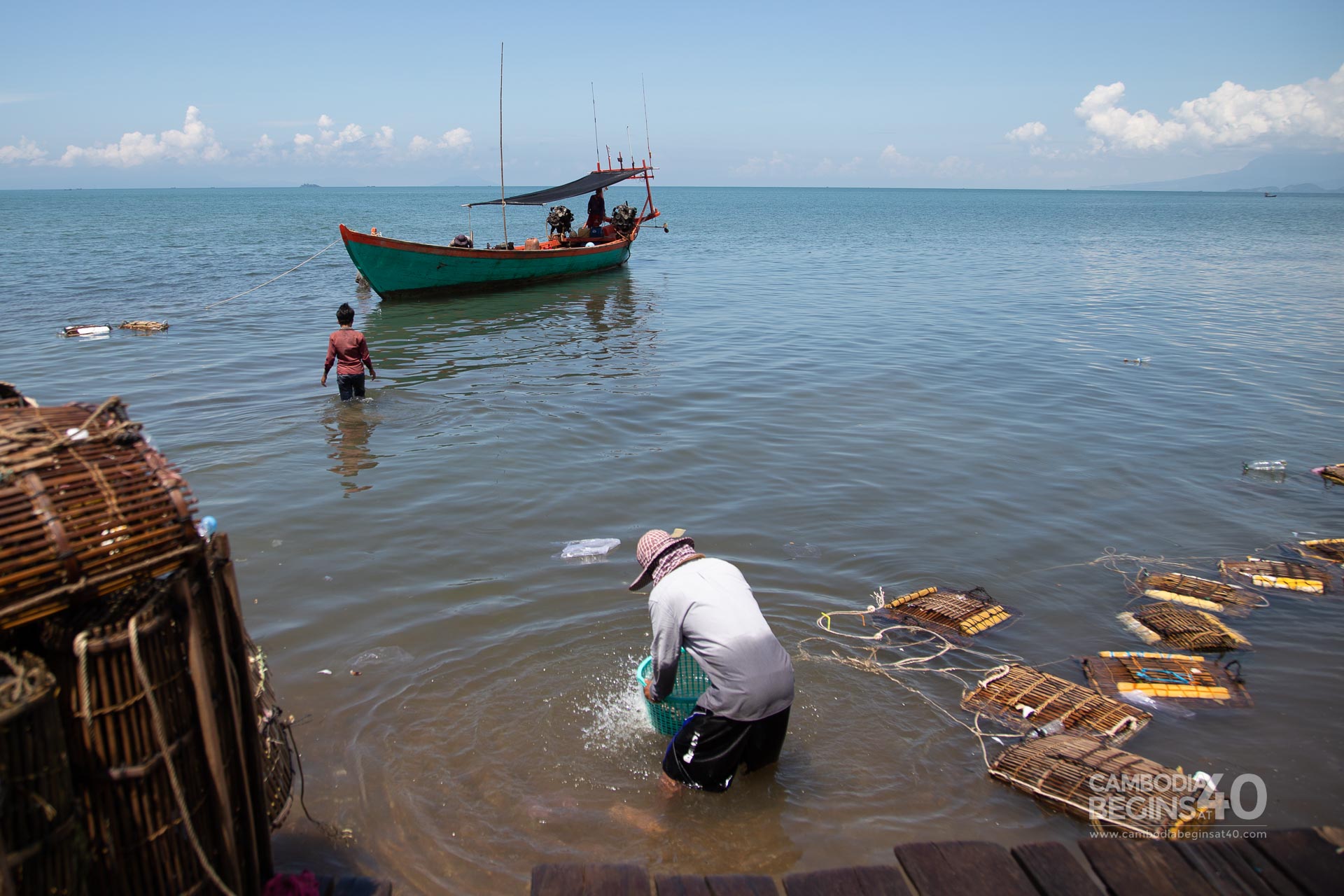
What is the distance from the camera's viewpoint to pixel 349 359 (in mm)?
11531

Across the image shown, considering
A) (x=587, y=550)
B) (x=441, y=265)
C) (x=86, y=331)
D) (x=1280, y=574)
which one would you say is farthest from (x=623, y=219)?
(x=1280, y=574)

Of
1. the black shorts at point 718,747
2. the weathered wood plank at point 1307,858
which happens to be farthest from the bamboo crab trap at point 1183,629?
the black shorts at point 718,747

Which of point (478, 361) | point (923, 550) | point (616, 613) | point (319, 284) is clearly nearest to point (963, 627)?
point (923, 550)

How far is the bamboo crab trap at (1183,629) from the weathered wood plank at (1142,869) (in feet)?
9.45

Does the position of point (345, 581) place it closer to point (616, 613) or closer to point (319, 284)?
point (616, 613)

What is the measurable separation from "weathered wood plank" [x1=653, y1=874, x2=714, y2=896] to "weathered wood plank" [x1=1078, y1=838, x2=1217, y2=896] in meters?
1.62

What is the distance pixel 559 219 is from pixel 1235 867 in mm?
25073

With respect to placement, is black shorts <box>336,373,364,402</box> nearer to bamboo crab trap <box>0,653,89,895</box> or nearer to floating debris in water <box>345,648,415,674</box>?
floating debris in water <box>345,648,415,674</box>

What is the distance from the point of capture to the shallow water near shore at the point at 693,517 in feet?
14.6

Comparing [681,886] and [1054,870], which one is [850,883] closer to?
[681,886]

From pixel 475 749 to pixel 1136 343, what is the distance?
17281 mm

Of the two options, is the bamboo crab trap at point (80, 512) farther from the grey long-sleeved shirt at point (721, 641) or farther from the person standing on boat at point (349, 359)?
the person standing on boat at point (349, 359)

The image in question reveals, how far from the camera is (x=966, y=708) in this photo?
5.28 meters

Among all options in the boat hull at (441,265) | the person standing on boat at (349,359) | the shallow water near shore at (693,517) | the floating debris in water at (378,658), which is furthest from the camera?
the boat hull at (441,265)
